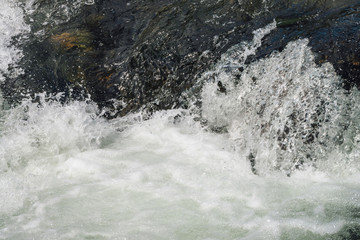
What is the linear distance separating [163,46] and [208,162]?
2172mm

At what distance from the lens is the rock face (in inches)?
205

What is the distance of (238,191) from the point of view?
4.18 meters

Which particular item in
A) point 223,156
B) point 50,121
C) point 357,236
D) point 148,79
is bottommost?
point 357,236

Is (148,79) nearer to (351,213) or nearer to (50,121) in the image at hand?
(50,121)

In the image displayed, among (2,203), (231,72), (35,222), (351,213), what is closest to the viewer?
(351,213)

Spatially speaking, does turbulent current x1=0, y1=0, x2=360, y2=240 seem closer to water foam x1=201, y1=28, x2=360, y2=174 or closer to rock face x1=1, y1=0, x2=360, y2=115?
water foam x1=201, y1=28, x2=360, y2=174

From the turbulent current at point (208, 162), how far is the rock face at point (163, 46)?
21 cm

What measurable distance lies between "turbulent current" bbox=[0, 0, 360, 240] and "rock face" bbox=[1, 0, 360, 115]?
21 centimetres

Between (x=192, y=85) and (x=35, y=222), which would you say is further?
(x=192, y=85)

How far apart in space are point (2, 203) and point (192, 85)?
2.87 metres

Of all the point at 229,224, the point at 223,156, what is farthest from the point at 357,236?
the point at 223,156

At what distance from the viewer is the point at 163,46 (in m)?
6.05

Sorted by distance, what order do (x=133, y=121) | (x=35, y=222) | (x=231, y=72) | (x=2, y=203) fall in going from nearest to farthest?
1. (x=35, y=222)
2. (x=2, y=203)
3. (x=231, y=72)
4. (x=133, y=121)

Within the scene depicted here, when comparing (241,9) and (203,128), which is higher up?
(241,9)
